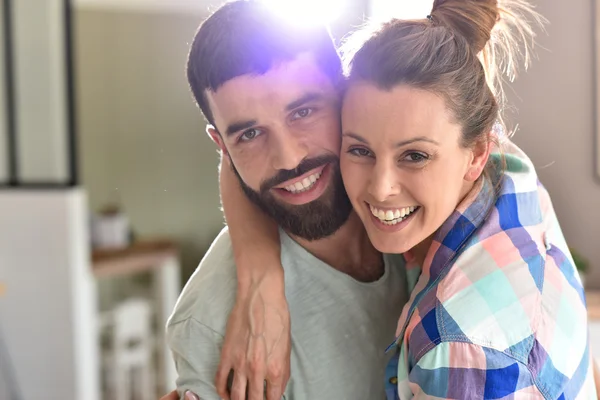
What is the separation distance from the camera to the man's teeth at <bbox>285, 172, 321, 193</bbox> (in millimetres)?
992

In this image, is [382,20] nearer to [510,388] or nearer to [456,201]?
[456,201]

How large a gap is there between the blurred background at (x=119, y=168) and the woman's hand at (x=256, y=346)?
0.40 m

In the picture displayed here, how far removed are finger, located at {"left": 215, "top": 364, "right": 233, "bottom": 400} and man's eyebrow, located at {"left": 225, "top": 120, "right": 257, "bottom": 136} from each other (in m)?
0.30

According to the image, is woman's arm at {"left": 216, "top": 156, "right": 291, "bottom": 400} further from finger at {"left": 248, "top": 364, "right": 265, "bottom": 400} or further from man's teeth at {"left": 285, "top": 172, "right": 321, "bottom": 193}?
man's teeth at {"left": 285, "top": 172, "right": 321, "bottom": 193}

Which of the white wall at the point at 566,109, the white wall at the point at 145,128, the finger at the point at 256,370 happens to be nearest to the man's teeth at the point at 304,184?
the finger at the point at 256,370

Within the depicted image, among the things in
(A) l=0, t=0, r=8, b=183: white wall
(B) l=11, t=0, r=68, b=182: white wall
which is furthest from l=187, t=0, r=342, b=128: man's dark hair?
(A) l=0, t=0, r=8, b=183: white wall

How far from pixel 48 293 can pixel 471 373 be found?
265cm

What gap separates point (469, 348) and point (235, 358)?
1.06ft

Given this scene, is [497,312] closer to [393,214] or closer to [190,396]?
[393,214]

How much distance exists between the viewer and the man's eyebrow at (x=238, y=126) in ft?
3.18

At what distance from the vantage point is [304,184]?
100 centimetres

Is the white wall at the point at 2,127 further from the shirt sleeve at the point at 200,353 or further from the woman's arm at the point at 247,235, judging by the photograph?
the shirt sleeve at the point at 200,353

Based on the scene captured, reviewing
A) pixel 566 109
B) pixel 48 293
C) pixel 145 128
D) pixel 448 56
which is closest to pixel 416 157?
pixel 448 56

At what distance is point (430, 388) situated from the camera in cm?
78
